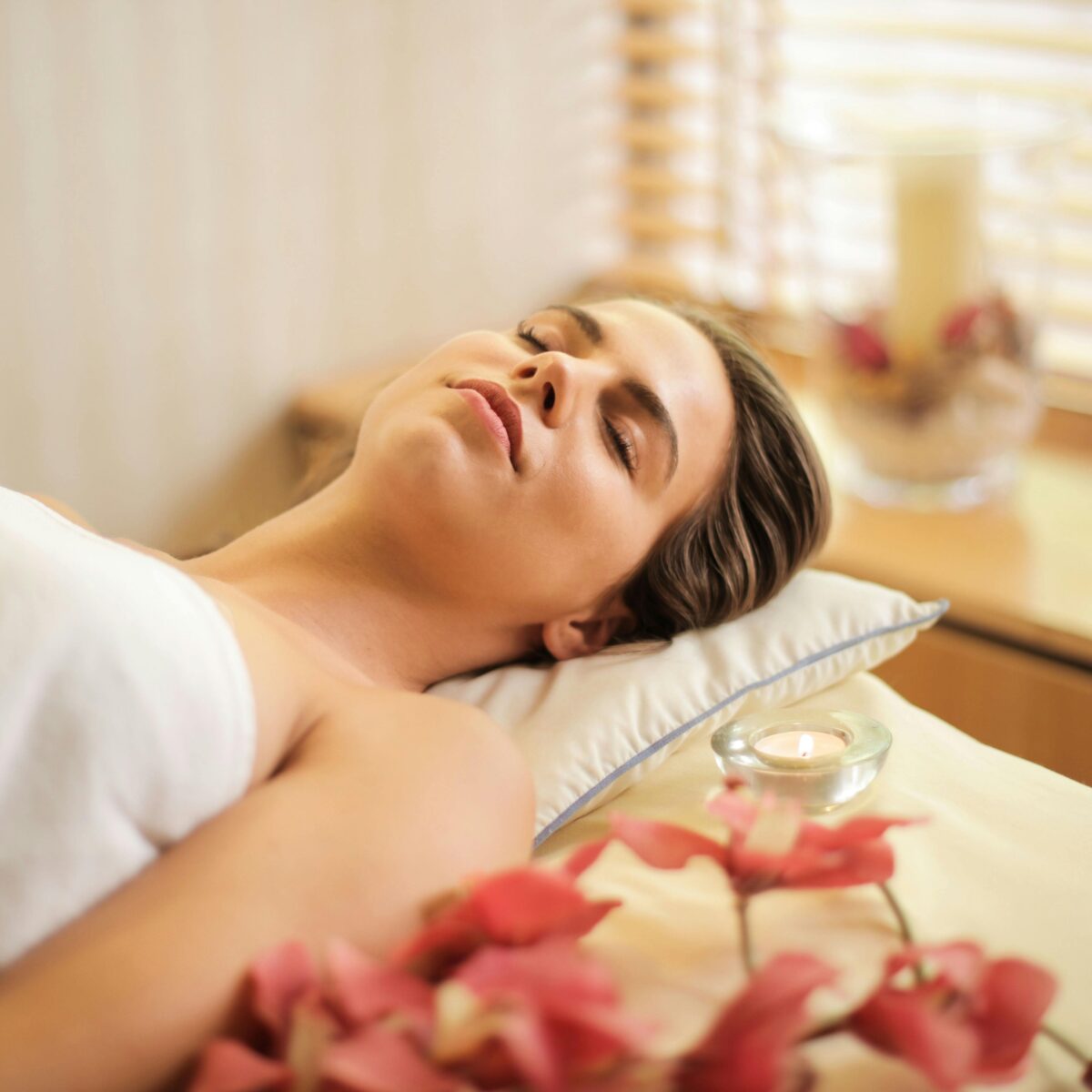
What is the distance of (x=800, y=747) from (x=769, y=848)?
24cm

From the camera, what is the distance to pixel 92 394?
204cm

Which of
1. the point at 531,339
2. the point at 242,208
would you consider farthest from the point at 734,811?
the point at 242,208

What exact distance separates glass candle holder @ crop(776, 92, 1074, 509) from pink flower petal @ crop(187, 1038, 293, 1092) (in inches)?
52.4

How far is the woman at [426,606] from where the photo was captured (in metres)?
0.77

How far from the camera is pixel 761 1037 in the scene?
0.62 meters

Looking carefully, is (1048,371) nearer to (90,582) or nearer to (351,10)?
(351,10)

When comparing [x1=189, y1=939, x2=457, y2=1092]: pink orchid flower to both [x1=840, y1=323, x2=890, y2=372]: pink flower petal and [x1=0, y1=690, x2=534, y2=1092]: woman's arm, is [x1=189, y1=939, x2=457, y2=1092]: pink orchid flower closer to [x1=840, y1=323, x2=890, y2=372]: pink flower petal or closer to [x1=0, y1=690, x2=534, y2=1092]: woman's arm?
[x1=0, y1=690, x2=534, y2=1092]: woman's arm

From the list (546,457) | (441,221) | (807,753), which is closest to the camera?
(807,753)

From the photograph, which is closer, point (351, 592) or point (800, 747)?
point (800, 747)

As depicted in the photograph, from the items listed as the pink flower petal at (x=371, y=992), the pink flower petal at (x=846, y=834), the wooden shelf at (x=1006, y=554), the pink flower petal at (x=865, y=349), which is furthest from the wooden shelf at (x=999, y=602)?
the pink flower petal at (x=371, y=992)

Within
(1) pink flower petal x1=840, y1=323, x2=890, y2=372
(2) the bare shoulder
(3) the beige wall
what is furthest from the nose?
(3) the beige wall

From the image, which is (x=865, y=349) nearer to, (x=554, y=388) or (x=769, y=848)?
(x=554, y=388)

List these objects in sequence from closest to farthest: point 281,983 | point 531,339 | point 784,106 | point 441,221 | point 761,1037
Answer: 1. point 761,1037
2. point 281,983
3. point 531,339
4. point 784,106
5. point 441,221

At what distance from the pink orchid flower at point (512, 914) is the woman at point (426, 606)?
9 cm
